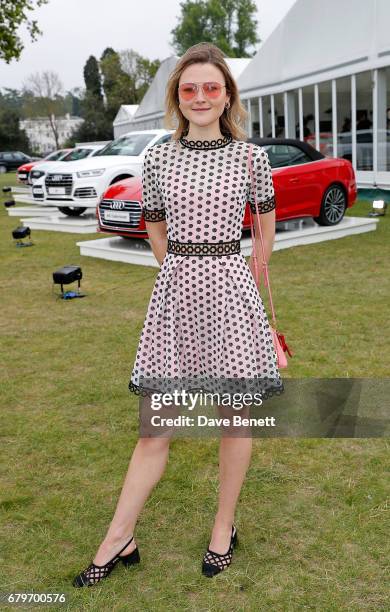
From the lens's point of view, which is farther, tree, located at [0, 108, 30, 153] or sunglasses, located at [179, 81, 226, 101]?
tree, located at [0, 108, 30, 153]

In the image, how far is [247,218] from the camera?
873cm

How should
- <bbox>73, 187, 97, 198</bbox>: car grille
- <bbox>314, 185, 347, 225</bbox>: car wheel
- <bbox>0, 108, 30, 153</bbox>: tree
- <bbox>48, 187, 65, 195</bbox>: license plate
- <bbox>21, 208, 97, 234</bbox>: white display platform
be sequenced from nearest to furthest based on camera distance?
<bbox>314, 185, 347, 225</bbox>: car wheel, <bbox>73, 187, 97, 198</bbox>: car grille, <bbox>21, 208, 97, 234</bbox>: white display platform, <bbox>48, 187, 65, 195</bbox>: license plate, <bbox>0, 108, 30, 153</bbox>: tree

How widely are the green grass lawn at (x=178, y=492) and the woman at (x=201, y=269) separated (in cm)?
18

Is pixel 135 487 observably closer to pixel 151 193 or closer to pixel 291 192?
pixel 151 193

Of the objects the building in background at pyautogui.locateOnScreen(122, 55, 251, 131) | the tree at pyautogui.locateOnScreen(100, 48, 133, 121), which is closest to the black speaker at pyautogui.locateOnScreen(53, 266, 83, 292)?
the building in background at pyautogui.locateOnScreen(122, 55, 251, 131)

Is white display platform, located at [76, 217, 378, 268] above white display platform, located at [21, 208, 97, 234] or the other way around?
above

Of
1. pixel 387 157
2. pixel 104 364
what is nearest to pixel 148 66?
pixel 387 157

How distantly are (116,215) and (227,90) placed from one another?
688cm

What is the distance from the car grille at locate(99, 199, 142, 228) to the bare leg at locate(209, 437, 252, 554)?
261 inches

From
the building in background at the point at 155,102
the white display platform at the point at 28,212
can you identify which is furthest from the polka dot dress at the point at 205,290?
the building in background at the point at 155,102

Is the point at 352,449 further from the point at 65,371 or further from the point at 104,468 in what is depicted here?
the point at 65,371

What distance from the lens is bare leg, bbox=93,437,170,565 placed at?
244 centimetres

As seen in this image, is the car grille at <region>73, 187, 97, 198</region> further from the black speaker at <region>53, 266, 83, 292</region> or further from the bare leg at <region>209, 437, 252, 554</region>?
the bare leg at <region>209, 437, 252, 554</region>

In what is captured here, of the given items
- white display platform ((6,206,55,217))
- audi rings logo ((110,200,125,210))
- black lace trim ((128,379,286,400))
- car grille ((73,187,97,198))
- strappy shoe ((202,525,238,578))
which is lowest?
white display platform ((6,206,55,217))
